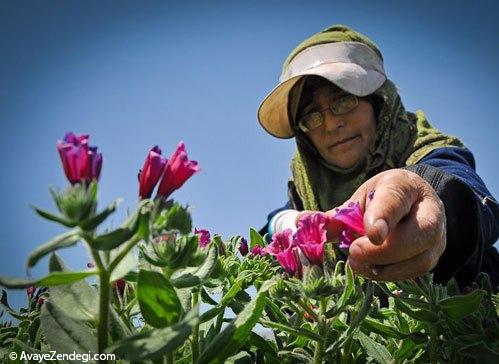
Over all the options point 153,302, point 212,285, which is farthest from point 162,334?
point 212,285

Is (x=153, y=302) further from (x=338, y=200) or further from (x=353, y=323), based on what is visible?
(x=338, y=200)

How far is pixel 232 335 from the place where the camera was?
2.85ft

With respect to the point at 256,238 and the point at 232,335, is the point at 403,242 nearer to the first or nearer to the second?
the point at 232,335

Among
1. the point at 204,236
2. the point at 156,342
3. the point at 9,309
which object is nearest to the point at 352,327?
the point at 156,342

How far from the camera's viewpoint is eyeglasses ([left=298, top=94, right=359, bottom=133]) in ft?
11.5

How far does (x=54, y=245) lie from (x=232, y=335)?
35 cm

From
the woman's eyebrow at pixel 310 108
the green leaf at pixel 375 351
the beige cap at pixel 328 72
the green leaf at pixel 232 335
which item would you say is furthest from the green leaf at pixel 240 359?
the woman's eyebrow at pixel 310 108

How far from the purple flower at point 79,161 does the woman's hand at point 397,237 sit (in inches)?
24.0

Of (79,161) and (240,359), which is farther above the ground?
(79,161)

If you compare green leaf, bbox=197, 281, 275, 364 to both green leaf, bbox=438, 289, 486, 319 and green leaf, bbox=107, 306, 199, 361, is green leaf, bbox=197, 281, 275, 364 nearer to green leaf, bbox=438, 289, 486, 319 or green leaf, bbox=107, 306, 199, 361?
green leaf, bbox=107, 306, 199, 361

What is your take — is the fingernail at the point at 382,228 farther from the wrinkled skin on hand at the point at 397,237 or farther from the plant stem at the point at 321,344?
the plant stem at the point at 321,344

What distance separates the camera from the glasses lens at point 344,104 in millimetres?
3514

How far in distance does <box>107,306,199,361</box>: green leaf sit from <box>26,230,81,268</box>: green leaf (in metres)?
0.17

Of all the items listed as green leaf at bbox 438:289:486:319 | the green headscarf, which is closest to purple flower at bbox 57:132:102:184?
green leaf at bbox 438:289:486:319
